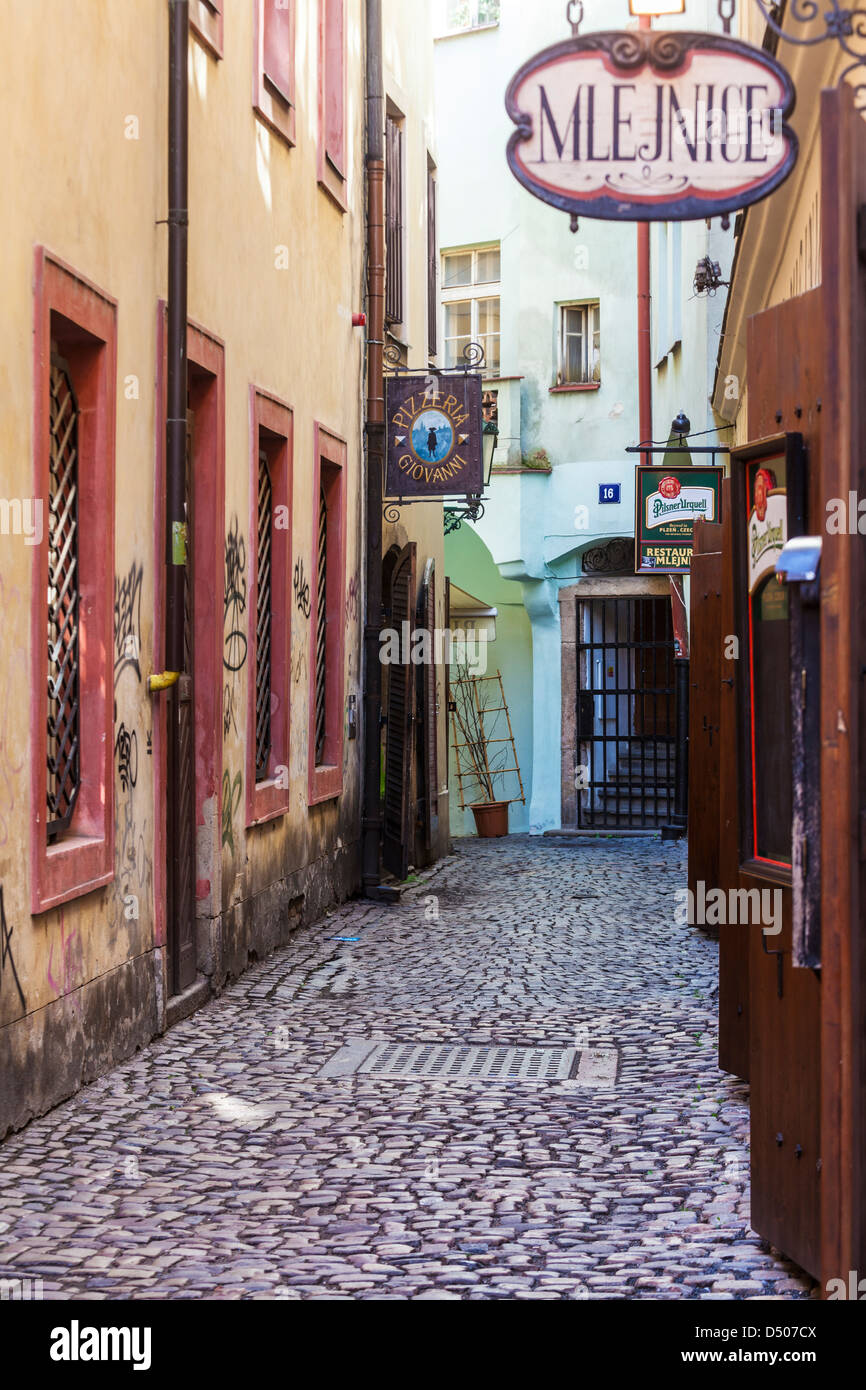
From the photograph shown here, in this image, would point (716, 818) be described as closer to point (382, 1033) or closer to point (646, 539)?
point (382, 1033)

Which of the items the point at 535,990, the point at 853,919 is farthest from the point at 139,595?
the point at 853,919

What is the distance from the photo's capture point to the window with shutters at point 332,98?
1205cm

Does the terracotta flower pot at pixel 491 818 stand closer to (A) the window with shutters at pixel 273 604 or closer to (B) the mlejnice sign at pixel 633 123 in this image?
(A) the window with shutters at pixel 273 604

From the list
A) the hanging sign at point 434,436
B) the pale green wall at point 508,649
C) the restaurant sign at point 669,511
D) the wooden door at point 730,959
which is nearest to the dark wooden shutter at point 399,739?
the hanging sign at point 434,436

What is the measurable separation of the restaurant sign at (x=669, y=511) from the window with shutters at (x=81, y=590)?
10.2 meters

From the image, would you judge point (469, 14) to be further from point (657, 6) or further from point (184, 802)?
point (657, 6)

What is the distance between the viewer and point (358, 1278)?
4473mm

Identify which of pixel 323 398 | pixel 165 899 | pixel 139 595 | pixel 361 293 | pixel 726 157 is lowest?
pixel 165 899

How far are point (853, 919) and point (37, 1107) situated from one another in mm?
3648

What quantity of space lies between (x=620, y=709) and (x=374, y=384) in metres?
9.34

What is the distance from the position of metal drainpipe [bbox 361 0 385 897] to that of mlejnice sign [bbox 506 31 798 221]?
9.39 meters

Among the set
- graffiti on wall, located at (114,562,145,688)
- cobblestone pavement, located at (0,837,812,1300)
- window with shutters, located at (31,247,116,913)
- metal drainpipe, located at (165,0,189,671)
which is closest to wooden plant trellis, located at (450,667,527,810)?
cobblestone pavement, located at (0,837,812,1300)

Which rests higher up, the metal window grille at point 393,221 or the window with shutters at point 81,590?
the metal window grille at point 393,221

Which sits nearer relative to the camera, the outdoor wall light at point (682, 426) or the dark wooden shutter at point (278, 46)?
the dark wooden shutter at point (278, 46)
